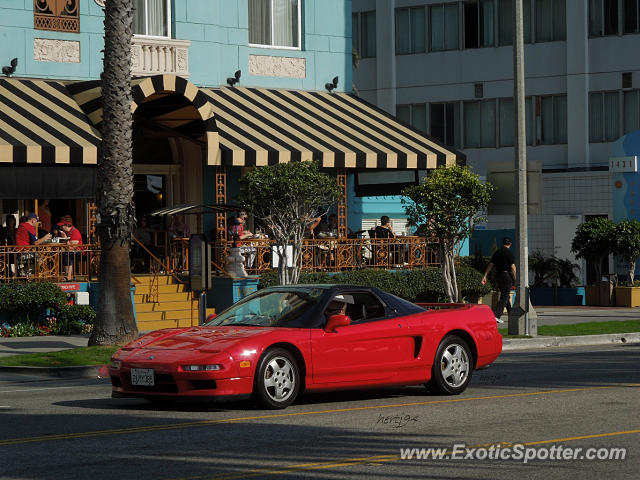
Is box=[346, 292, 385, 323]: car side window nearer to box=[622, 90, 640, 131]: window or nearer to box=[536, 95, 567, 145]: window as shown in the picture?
box=[622, 90, 640, 131]: window

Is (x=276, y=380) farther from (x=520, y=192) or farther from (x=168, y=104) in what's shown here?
(x=168, y=104)

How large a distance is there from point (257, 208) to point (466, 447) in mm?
14347

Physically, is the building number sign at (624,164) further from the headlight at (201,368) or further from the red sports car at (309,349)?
the headlight at (201,368)

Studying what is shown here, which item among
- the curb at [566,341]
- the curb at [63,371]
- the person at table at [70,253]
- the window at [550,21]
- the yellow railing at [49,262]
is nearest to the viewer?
the curb at [63,371]

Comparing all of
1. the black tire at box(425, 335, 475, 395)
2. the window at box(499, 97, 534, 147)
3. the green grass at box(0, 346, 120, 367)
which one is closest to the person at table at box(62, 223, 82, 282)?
the green grass at box(0, 346, 120, 367)

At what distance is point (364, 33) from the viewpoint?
49969 mm

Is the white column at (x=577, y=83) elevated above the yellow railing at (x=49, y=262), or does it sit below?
A: above

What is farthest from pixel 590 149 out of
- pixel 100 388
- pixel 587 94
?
pixel 100 388

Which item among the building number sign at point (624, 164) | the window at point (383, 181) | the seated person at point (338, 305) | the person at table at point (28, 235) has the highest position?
the building number sign at point (624, 164)

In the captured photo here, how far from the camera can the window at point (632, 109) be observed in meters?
44.5

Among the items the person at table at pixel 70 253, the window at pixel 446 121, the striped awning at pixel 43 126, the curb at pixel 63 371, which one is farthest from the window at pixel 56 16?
the window at pixel 446 121

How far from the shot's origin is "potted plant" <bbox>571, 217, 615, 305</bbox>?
33844mm

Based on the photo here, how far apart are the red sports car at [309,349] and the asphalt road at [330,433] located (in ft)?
0.85

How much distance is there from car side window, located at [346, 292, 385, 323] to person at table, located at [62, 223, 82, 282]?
1251 centimetres
